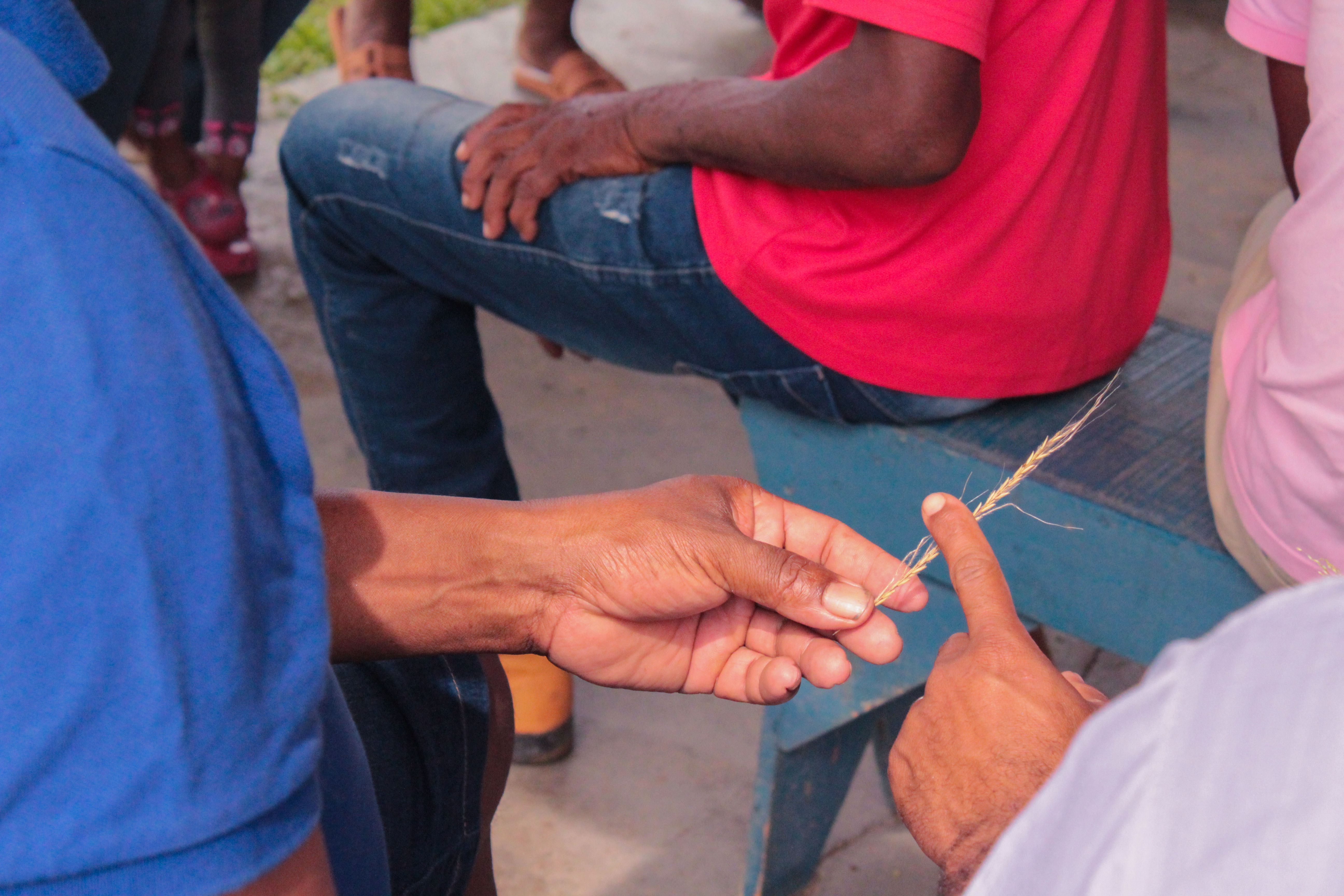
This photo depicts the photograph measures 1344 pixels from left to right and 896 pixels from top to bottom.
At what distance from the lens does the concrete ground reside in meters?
1.71

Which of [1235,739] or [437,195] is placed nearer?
[1235,739]

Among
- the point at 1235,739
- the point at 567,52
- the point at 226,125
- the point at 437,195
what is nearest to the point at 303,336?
the point at 226,125

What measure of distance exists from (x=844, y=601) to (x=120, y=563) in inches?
23.0

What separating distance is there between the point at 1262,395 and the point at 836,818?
0.92m

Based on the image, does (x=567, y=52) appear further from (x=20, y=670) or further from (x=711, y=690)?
(x=20, y=670)

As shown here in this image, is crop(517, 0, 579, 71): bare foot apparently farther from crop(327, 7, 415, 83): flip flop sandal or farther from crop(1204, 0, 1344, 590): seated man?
crop(1204, 0, 1344, 590): seated man

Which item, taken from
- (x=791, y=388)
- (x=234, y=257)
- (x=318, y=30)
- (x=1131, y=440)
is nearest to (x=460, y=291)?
(x=791, y=388)

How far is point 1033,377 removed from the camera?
4.42ft

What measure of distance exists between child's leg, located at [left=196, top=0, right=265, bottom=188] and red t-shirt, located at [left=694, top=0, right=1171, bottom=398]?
7.01 ft

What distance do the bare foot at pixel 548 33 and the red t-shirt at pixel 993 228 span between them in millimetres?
1097

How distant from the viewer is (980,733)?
2.54 feet

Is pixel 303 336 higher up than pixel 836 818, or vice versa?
pixel 836 818

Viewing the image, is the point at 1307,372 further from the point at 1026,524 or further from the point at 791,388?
the point at 791,388

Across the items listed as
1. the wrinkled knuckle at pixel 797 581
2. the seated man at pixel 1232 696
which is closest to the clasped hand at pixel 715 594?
the wrinkled knuckle at pixel 797 581
